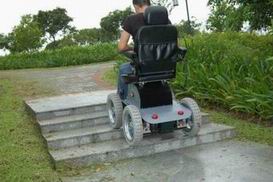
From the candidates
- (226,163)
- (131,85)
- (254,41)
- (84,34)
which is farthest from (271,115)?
(84,34)

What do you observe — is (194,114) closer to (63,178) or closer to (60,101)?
(63,178)

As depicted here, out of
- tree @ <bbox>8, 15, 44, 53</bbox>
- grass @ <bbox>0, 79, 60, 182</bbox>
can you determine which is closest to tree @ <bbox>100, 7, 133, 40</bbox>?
tree @ <bbox>8, 15, 44, 53</bbox>

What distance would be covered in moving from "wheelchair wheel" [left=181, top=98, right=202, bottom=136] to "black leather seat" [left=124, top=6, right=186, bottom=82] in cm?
49

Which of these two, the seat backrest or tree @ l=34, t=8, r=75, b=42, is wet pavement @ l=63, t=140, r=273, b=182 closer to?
the seat backrest

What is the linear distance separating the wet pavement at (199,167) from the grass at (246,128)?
0.30 metres

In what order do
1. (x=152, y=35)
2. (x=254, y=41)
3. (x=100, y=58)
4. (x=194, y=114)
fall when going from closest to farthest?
(x=152, y=35) < (x=194, y=114) < (x=254, y=41) < (x=100, y=58)

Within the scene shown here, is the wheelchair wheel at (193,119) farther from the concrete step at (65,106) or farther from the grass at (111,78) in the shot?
the grass at (111,78)

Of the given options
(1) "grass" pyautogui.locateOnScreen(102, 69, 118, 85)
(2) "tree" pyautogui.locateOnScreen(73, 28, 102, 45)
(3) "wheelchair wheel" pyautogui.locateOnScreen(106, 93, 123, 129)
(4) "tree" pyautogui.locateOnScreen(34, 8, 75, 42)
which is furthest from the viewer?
(4) "tree" pyautogui.locateOnScreen(34, 8, 75, 42)

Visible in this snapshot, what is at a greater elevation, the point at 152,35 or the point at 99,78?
the point at 152,35

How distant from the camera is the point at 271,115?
22.7ft

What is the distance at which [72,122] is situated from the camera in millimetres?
6762

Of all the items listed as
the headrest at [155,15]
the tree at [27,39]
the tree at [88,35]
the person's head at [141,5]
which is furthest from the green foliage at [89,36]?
the headrest at [155,15]

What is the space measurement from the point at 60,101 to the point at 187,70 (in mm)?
2556

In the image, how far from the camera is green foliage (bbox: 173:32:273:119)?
7.22m
